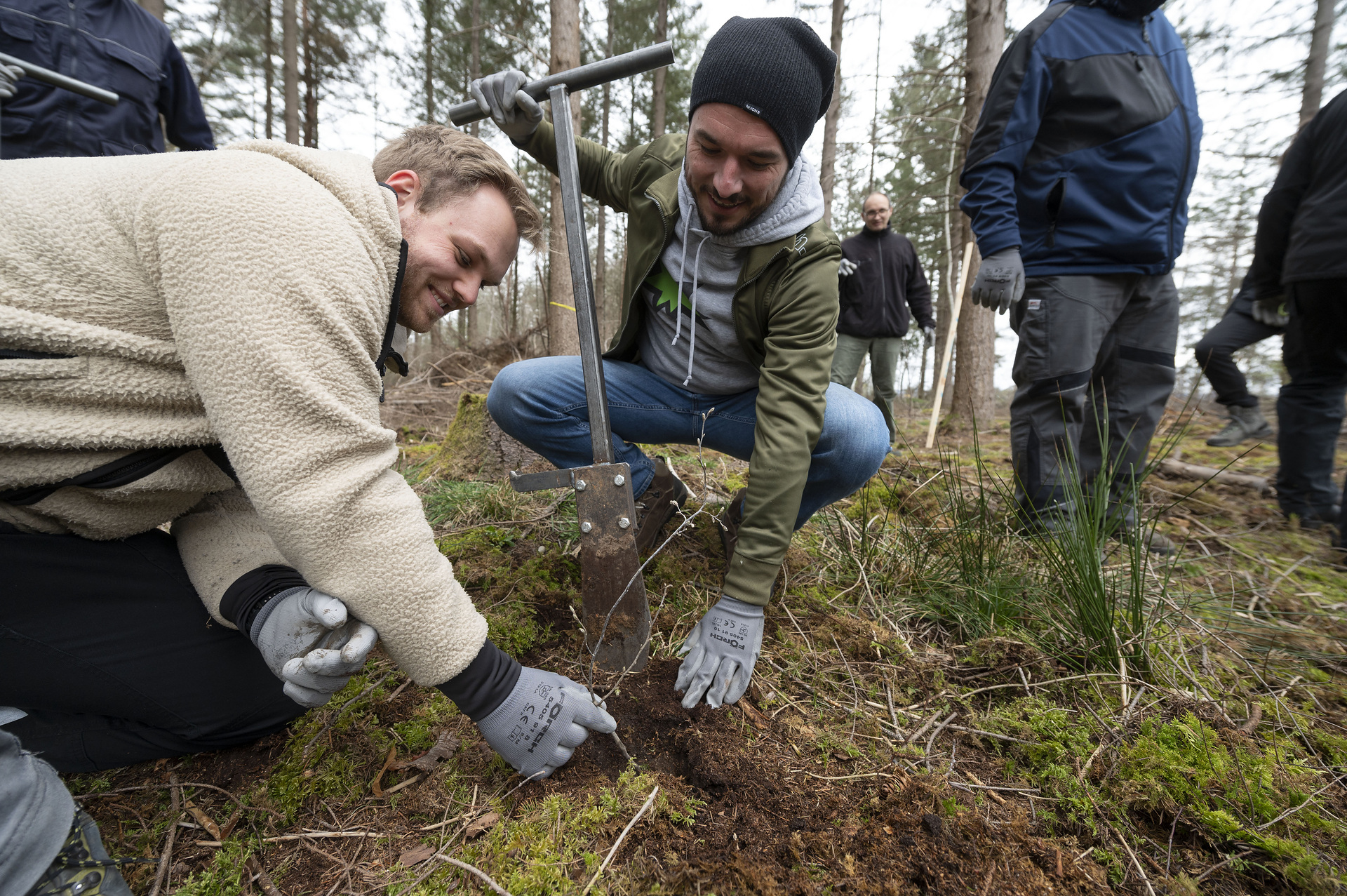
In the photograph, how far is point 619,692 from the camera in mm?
1589

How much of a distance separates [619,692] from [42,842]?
109 centimetres

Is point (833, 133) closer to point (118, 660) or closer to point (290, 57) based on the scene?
point (290, 57)

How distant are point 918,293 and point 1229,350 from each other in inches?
109

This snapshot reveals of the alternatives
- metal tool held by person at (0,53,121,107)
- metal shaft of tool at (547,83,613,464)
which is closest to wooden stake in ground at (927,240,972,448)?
metal shaft of tool at (547,83,613,464)

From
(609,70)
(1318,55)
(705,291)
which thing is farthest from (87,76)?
(1318,55)

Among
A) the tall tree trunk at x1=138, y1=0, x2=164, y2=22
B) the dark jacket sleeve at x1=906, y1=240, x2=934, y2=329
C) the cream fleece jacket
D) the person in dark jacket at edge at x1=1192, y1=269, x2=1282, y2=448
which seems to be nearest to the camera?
the cream fleece jacket

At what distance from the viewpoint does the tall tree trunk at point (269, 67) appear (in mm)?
8453

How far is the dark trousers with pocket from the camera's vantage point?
2.45 m

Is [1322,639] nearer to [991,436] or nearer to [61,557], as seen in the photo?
[61,557]

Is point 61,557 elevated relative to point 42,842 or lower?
elevated

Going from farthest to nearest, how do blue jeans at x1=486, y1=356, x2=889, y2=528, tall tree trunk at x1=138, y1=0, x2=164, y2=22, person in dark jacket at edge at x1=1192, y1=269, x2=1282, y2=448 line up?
1. tall tree trunk at x1=138, y1=0, x2=164, y2=22
2. person in dark jacket at edge at x1=1192, y1=269, x2=1282, y2=448
3. blue jeans at x1=486, y1=356, x2=889, y2=528

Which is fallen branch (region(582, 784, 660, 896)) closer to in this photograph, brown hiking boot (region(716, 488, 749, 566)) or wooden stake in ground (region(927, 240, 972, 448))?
brown hiking boot (region(716, 488, 749, 566))

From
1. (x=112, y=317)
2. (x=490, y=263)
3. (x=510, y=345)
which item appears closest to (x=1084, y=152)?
(x=490, y=263)

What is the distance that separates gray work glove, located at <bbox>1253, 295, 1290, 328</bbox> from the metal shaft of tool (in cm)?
372
